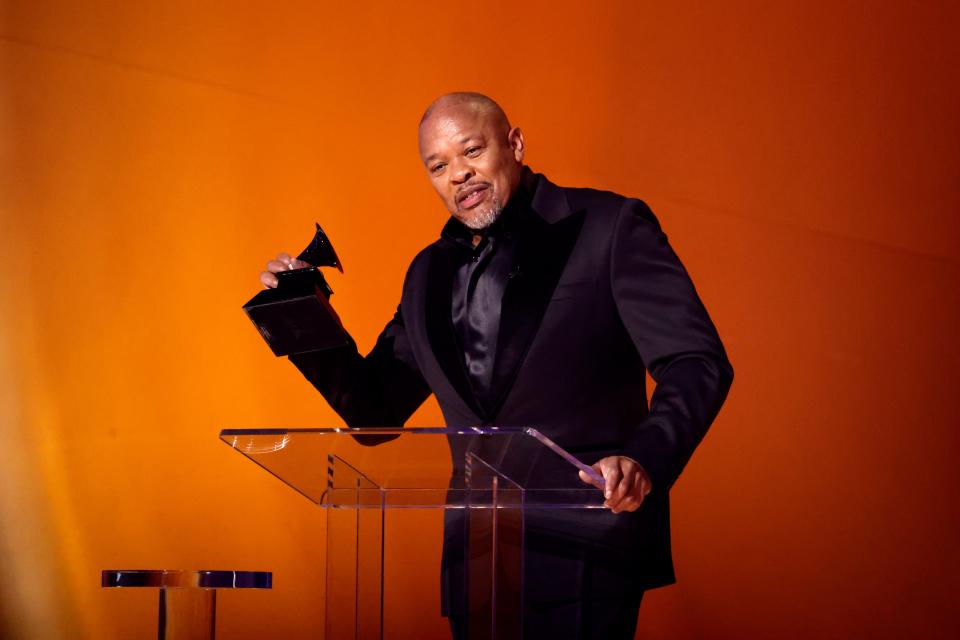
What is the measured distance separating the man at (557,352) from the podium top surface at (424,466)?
0.09 m

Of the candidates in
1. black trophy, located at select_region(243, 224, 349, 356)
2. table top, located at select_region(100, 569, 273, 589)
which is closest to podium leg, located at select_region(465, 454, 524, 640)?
table top, located at select_region(100, 569, 273, 589)

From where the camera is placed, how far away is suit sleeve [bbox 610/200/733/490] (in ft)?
5.30

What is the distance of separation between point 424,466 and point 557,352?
576 mm

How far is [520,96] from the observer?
3.52 m

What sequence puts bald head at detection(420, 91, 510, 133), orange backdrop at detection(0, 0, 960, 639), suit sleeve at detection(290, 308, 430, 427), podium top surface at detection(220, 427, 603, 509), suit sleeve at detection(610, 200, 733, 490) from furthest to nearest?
orange backdrop at detection(0, 0, 960, 639) → bald head at detection(420, 91, 510, 133) → suit sleeve at detection(290, 308, 430, 427) → suit sleeve at detection(610, 200, 733, 490) → podium top surface at detection(220, 427, 603, 509)

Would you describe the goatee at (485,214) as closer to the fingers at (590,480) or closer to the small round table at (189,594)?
the small round table at (189,594)

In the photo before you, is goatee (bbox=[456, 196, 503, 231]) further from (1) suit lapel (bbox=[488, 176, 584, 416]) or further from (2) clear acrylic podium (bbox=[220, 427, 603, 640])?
(2) clear acrylic podium (bbox=[220, 427, 603, 640])

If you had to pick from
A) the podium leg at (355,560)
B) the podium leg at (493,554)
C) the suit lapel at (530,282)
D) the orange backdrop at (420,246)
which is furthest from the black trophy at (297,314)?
the orange backdrop at (420,246)

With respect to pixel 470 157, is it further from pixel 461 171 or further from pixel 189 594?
pixel 189 594

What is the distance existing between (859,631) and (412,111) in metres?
2.07

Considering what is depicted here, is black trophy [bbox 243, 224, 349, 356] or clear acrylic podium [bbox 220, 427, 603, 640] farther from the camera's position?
black trophy [bbox 243, 224, 349, 356]

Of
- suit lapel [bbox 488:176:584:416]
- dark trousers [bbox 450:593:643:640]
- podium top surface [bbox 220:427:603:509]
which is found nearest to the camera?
podium top surface [bbox 220:427:603:509]

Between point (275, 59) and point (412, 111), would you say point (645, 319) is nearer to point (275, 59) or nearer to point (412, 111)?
point (412, 111)

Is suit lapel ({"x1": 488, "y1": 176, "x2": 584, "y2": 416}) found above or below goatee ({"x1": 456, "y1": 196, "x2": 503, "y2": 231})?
below
